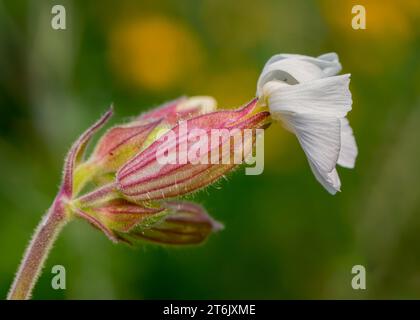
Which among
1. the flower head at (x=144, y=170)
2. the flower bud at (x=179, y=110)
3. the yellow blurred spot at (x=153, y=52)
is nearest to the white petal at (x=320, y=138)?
the flower head at (x=144, y=170)

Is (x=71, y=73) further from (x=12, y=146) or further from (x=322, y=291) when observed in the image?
(x=322, y=291)

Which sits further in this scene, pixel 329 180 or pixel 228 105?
pixel 228 105

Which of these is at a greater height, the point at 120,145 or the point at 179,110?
the point at 179,110

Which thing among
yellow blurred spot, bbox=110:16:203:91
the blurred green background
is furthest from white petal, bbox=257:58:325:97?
yellow blurred spot, bbox=110:16:203:91

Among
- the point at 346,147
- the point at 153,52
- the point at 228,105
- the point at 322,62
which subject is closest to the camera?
the point at 322,62

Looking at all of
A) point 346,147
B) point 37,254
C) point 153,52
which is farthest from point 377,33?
point 37,254

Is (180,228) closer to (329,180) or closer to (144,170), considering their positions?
(144,170)

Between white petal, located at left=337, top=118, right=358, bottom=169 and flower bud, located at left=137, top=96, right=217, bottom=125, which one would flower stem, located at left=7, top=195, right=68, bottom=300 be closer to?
flower bud, located at left=137, top=96, right=217, bottom=125

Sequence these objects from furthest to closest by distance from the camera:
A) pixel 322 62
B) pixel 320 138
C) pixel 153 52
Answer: pixel 153 52 < pixel 322 62 < pixel 320 138
